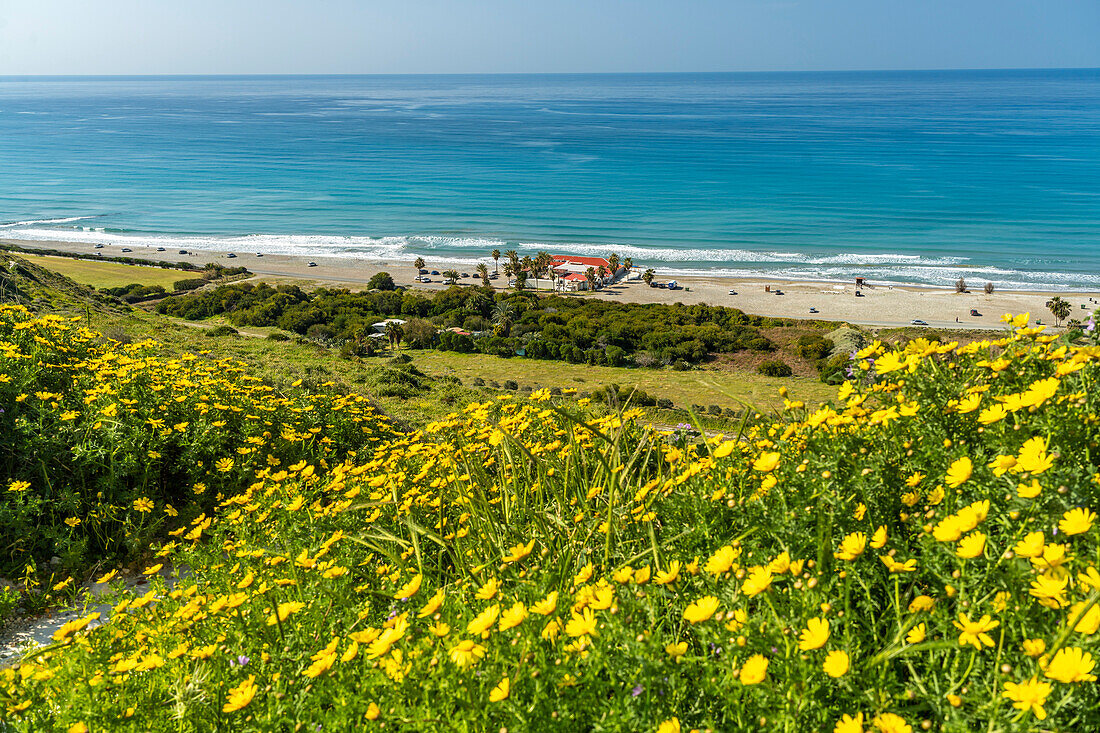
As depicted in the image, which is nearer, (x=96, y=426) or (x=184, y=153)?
(x=96, y=426)

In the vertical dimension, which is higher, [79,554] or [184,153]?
[184,153]

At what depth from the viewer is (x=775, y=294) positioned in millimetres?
44969

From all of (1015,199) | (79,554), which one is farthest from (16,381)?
(1015,199)

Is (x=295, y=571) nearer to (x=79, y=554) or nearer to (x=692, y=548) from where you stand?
(x=692, y=548)

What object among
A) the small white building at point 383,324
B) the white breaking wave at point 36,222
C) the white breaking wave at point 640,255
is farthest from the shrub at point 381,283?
the white breaking wave at point 36,222

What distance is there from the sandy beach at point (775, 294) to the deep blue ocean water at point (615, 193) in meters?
3.22

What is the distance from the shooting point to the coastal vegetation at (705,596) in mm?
1806

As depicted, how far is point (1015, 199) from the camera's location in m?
70.6

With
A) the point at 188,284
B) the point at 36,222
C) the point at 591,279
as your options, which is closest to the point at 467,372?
the point at 591,279

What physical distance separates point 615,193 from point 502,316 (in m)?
46.9

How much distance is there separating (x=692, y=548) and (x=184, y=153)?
130308 mm

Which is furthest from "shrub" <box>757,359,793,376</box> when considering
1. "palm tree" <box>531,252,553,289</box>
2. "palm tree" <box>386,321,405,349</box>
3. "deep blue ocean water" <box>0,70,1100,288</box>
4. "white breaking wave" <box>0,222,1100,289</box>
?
"deep blue ocean water" <box>0,70,1100,288</box>

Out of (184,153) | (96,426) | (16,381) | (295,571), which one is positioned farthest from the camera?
(184,153)

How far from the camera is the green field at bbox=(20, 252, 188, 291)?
41.5 meters
